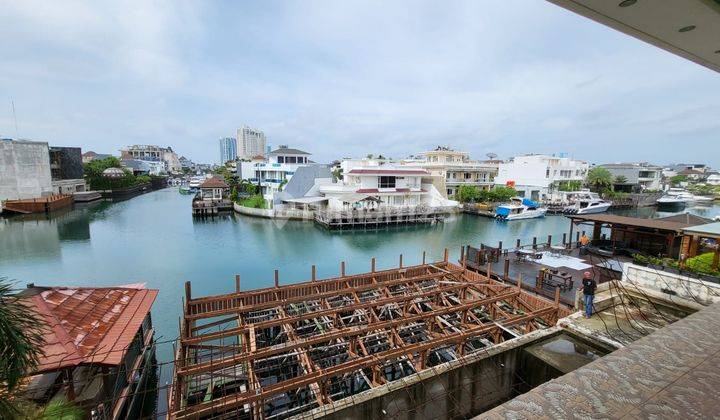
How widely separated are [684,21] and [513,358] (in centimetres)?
771

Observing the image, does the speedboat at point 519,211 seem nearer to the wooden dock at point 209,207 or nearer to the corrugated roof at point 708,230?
the corrugated roof at point 708,230

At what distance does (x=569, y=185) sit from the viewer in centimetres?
5241

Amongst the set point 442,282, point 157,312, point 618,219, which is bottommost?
point 157,312

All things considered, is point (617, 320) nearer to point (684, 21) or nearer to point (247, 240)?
point (684, 21)

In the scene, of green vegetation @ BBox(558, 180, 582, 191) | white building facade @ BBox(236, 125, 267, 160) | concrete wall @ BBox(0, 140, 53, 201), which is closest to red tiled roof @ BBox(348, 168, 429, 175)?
green vegetation @ BBox(558, 180, 582, 191)

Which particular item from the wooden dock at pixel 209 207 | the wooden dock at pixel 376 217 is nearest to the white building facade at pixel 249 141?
the wooden dock at pixel 209 207

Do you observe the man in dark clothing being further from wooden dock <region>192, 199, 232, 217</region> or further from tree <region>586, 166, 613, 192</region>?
tree <region>586, 166, 613, 192</region>

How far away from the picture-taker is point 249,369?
7.18 metres

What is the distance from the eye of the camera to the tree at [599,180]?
181 ft

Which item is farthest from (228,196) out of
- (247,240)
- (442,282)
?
(442,282)

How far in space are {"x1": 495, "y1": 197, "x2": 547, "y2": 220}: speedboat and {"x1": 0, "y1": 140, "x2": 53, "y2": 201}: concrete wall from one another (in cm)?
6024

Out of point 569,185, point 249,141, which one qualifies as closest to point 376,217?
point 569,185

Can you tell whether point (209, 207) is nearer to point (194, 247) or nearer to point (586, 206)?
point (194, 247)

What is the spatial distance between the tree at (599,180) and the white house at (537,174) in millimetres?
2060
